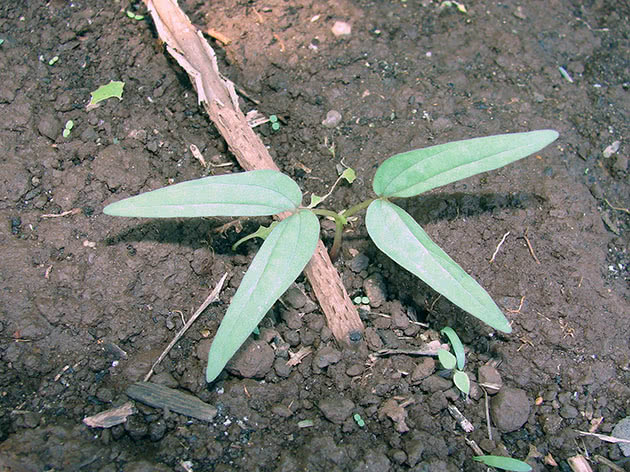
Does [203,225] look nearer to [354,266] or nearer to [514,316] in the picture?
[354,266]

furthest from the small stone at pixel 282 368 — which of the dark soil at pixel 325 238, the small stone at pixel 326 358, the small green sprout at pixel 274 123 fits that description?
the small green sprout at pixel 274 123

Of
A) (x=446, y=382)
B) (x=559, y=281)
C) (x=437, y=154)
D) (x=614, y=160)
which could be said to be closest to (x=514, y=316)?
(x=559, y=281)

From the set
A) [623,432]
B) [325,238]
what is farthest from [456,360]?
[325,238]

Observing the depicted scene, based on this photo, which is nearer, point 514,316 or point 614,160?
point 514,316

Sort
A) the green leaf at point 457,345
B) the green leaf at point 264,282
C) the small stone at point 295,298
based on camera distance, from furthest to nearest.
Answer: the small stone at point 295,298
the green leaf at point 457,345
the green leaf at point 264,282

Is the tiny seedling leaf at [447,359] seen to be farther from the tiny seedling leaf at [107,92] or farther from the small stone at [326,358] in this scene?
the tiny seedling leaf at [107,92]

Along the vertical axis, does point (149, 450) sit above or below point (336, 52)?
below
